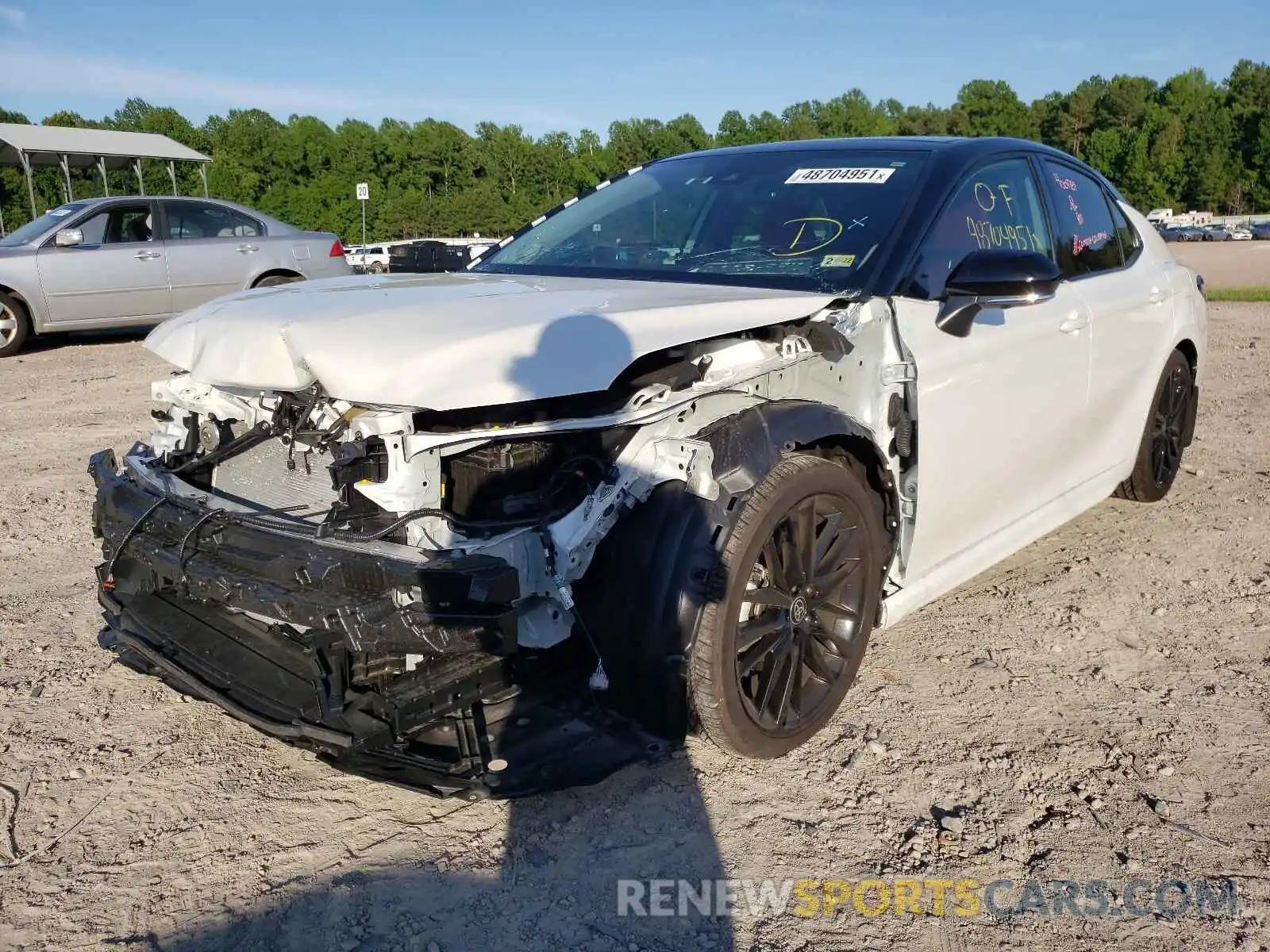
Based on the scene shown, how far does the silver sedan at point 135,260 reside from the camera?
34.1 feet

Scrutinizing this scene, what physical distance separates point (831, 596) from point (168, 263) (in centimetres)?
1022

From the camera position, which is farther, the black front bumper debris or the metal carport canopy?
the metal carport canopy

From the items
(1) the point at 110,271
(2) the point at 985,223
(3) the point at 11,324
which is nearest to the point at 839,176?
(2) the point at 985,223

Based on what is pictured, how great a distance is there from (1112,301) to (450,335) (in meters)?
3.01

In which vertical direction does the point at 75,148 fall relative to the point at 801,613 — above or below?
above

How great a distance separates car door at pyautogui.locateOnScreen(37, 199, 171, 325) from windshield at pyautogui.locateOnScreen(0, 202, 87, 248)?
20cm

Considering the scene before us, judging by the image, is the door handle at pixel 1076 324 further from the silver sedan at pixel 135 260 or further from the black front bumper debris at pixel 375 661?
the silver sedan at pixel 135 260

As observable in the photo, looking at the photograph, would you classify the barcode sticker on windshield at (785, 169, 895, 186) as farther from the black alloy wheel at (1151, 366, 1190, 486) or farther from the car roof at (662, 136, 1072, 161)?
the black alloy wheel at (1151, 366, 1190, 486)

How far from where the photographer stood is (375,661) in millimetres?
2549

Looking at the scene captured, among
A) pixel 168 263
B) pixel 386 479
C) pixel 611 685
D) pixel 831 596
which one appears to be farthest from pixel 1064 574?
pixel 168 263

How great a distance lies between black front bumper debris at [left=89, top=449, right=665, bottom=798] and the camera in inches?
90.4

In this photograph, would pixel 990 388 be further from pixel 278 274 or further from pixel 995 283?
pixel 278 274

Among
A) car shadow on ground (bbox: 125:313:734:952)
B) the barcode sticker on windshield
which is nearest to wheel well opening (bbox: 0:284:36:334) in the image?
the barcode sticker on windshield

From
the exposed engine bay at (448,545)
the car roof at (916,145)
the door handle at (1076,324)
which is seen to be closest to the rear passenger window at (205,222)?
the car roof at (916,145)
